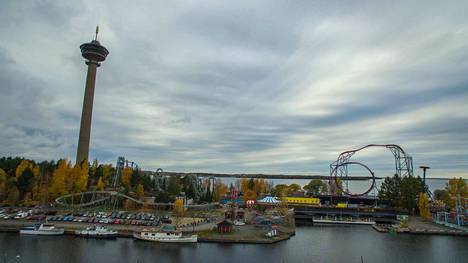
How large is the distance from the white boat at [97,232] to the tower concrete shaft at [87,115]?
259 ft

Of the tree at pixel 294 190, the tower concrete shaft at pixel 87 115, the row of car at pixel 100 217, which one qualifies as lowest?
the row of car at pixel 100 217

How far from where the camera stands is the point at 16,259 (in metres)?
36.0

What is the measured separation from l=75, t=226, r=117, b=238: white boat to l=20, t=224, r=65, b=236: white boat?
3.11 metres

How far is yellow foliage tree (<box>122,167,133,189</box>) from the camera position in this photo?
3727 inches

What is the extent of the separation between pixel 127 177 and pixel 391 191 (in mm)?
82358

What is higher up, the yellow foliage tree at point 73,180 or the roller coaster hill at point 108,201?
the yellow foliage tree at point 73,180

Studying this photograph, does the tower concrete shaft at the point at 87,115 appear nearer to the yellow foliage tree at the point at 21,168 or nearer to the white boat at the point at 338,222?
the yellow foliage tree at the point at 21,168

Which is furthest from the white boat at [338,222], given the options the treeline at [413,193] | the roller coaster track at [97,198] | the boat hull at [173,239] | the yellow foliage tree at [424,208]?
the boat hull at [173,239]

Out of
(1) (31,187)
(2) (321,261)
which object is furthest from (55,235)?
(2) (321,261)

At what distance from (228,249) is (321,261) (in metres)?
13.0

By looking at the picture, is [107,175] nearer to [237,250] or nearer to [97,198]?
[97,198]

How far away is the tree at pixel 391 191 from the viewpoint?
8461cm

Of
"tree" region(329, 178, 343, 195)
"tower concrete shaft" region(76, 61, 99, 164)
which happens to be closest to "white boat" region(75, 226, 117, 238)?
"tower concrete shaft" region(76, 61, 99, 164)

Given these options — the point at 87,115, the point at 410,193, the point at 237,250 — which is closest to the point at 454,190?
the point at 410,193
